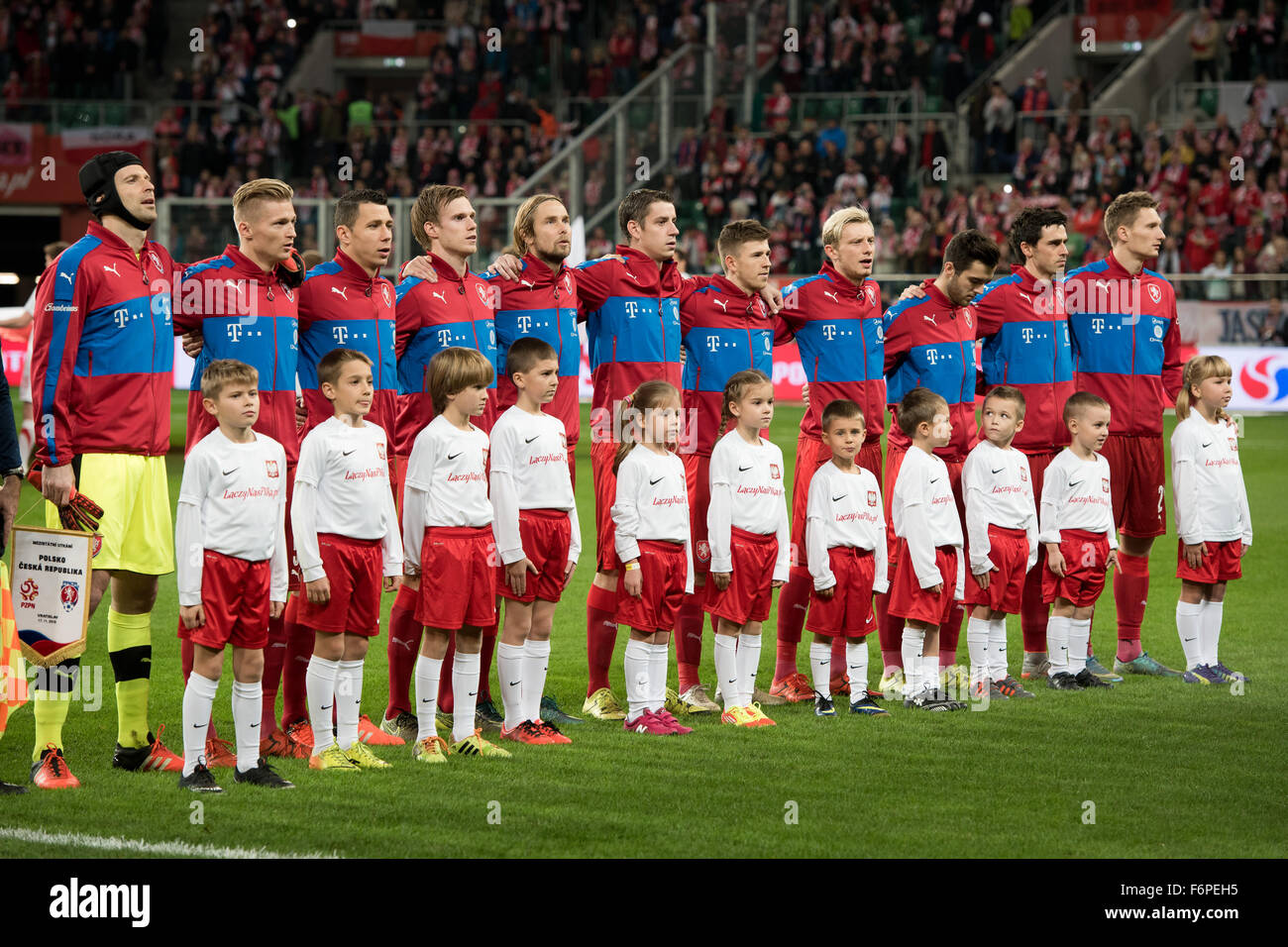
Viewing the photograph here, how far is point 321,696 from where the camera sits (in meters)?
6.44

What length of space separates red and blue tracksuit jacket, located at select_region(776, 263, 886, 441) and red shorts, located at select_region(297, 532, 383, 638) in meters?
2.76

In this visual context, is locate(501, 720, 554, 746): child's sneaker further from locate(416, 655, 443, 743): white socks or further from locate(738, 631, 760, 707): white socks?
locate(738, 631, 760, 707): white socks

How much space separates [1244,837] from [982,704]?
7.64 feet

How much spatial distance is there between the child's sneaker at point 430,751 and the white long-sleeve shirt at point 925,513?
2.51 meters

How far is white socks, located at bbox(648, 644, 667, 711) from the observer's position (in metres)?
7.27

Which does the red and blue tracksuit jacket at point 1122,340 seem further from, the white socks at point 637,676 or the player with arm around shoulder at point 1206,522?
the white socks at point 637,676

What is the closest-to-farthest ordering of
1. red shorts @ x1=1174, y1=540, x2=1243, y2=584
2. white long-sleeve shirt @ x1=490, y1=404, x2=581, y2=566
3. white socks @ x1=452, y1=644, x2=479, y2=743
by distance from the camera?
white socks @ x1=452, y1=644, x2=479, y2=743, white long-sleeve shirt @ x1=490, y1=404, x2=581, y2=566, red shorts @ x1=1174, y1=540, x2=1243, y2=584

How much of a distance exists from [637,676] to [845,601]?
3.46 feet

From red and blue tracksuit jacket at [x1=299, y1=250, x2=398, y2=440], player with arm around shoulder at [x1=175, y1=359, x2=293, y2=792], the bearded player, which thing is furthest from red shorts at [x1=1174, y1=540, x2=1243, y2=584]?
the bearded player

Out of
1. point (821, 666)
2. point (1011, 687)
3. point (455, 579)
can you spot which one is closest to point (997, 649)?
→ point (1011, 687)

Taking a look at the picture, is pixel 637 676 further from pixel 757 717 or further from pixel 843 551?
pixel 843 551

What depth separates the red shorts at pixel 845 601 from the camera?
749 centimetres
